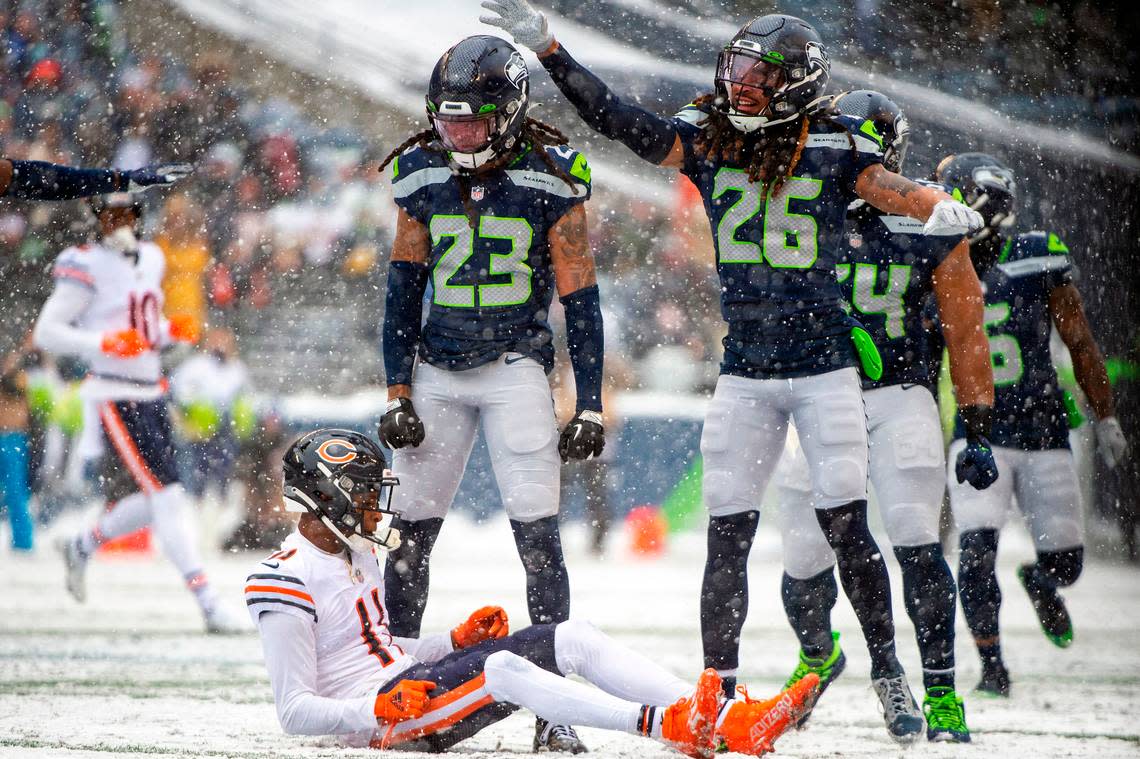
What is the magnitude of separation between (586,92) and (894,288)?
1.18m

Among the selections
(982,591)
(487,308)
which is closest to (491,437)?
(487,308)

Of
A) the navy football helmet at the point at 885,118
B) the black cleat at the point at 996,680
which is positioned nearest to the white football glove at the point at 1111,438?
the black cleat at the point at 996,680

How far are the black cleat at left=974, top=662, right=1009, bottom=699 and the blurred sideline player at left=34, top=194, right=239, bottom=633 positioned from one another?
135 inches

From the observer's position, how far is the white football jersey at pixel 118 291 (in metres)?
6.62

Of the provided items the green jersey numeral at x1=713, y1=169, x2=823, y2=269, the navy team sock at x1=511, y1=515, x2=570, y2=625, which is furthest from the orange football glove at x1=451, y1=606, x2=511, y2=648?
the green jersey numeral at x1=713, y1=169, x2=823, y2=269

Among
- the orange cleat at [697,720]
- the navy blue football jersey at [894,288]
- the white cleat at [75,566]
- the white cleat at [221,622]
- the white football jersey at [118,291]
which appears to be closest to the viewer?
the orange cleat at [697,720]

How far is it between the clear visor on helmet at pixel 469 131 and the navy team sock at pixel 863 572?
4.55ft

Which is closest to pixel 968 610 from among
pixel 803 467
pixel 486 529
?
pixel 803 467

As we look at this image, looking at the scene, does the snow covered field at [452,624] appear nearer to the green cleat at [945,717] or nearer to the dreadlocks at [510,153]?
the green cleat at [945,717]

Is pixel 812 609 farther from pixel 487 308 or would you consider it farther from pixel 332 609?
pixel 332 609

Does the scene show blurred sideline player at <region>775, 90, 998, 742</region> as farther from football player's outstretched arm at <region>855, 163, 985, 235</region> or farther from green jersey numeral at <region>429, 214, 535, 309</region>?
green jersey numeral at <region>429, 214, 535, 309</region>

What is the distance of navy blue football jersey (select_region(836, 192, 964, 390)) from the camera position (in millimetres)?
4219

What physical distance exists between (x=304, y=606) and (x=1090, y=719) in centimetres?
264

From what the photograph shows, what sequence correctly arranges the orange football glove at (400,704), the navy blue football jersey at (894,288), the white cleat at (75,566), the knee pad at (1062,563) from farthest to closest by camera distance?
the white cleat at (75,566)
the knee pad at (1062,563)
the navy blue football jersey at (894,288)
the orange football glove at (400,704)
